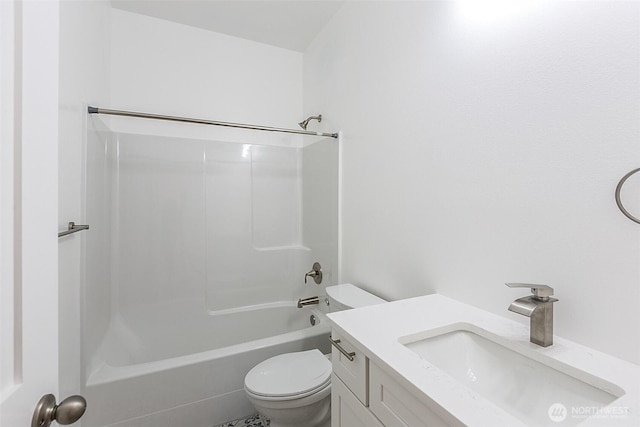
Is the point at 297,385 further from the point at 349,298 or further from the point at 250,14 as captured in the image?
the point at 250,14

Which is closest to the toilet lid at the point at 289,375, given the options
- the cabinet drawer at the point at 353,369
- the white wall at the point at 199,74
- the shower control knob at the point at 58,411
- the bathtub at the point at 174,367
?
the bathtub at the point at 174,367

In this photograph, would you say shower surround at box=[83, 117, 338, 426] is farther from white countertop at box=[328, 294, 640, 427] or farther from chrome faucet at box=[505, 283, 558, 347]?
chrome faucet at box=[505, 283, 558, 347]

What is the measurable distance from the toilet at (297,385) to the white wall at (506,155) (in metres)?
0.25

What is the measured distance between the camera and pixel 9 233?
0.40m

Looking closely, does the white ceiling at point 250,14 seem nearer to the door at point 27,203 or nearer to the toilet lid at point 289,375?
the door at point 27,203

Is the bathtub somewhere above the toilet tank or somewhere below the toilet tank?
below

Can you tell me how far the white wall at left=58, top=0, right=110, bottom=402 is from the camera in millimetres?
1084

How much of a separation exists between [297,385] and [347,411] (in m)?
0.50

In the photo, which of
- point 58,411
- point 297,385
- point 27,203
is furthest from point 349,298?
point 27,203

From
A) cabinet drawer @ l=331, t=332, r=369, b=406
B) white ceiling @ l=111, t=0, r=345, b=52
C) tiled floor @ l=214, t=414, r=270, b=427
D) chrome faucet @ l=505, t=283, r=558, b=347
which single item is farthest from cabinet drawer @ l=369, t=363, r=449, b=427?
white ceiling @ l=111, t=0, r=345, b=52

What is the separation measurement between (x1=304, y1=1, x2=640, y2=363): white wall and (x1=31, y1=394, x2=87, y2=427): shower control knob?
1.11 metres

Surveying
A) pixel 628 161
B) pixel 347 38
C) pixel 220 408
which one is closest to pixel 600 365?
pixel 628 161

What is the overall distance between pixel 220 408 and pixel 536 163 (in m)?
1.84

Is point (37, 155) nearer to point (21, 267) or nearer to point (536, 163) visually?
point (21, 267)
